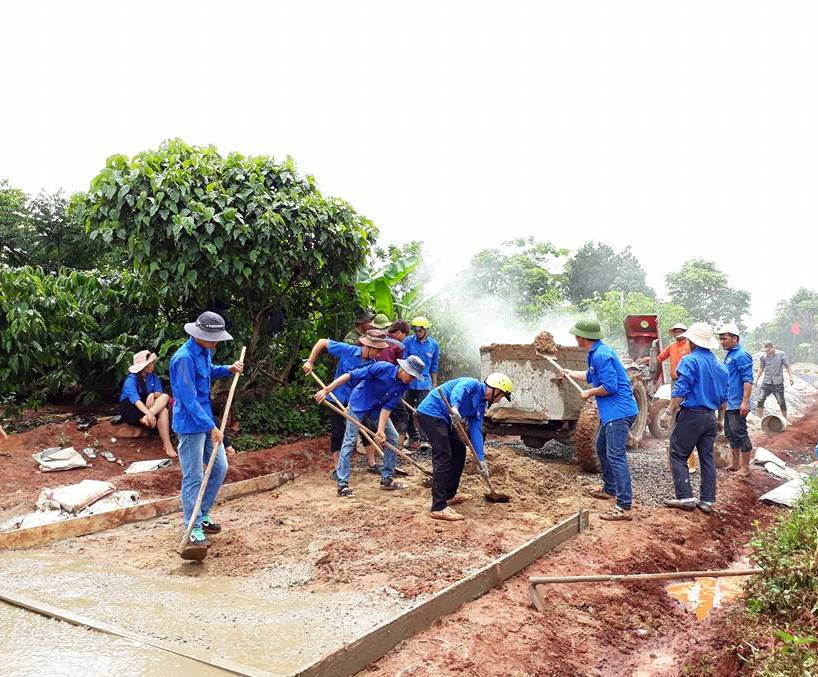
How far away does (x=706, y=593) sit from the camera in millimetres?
4898

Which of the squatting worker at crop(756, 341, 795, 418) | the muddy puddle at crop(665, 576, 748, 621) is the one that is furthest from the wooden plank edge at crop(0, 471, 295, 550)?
the squatting worker at crop(756, 341, 795, 418)

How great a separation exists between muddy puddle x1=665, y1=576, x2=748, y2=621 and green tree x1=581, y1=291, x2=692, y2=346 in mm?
14070

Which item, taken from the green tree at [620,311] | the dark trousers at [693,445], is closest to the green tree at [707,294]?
the green tree at [620,311]

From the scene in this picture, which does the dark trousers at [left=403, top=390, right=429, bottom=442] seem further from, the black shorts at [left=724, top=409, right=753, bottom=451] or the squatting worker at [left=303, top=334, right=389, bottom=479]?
the black shorts at [left=724, top=409, right=753, bottom=451]

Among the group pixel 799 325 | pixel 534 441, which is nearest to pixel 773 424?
pixel 534 441

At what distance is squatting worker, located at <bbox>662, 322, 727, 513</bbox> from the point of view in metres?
6.40

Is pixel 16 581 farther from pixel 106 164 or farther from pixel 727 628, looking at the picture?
pixel 106 164

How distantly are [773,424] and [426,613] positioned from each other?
11.3 m

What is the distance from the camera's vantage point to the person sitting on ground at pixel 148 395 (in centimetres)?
728

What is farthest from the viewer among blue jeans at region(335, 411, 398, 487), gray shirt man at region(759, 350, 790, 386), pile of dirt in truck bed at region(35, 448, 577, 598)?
gray shirt man at region(759, 350, 790, 386)

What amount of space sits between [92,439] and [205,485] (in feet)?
11.2

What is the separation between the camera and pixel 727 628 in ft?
13.0

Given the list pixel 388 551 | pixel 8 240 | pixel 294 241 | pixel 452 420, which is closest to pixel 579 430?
pixel 452 420

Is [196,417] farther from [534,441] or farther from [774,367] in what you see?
[774,367]
